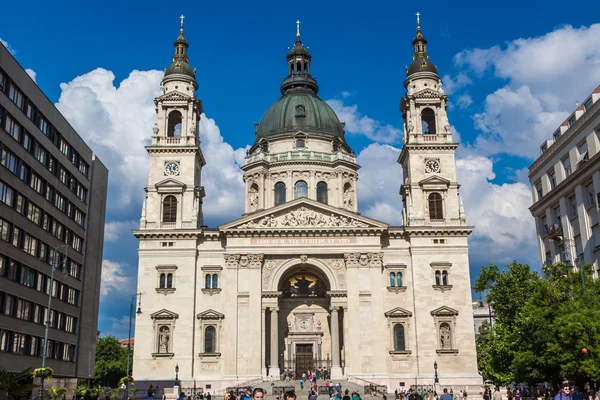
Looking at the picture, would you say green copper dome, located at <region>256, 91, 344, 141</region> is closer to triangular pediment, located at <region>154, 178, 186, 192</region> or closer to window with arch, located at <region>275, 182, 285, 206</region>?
window with arch, located at <region>275, 182, 285, 206</region>

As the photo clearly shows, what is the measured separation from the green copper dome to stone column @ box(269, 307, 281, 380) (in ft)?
77.1

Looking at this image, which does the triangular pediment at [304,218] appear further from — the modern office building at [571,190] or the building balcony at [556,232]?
the building balcony at [556,232]

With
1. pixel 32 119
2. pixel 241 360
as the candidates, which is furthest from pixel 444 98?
pixel 32 119

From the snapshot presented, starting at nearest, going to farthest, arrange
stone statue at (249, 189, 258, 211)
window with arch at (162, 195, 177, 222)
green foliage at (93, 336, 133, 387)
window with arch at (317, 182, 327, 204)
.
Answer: window with arch at (162, 195, 177, 222) → window with arch at (317, 182, 327, 204) → stone statue at (249, 189, 258, 211) → green foliage at (93, 336, 133, 387)

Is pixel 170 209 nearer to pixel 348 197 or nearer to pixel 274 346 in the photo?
pixel 274 346

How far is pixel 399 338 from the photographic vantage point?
58.9 metres

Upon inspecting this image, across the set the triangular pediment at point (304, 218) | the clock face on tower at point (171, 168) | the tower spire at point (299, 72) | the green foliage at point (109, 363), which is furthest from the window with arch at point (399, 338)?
the green foliage at point (109, 363)

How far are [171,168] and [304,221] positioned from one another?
13.8 m

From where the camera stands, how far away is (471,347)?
5822cm

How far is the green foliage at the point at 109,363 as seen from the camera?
3750 inches

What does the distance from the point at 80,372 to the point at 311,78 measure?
4456 centimetres

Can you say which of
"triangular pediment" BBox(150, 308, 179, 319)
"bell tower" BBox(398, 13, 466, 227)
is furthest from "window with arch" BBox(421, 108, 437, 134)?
"triangular pediment" BBox(150, 308, 179, 319)

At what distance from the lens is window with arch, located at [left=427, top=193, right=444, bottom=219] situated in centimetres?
6269

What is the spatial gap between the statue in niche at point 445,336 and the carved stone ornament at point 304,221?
1134 cm
